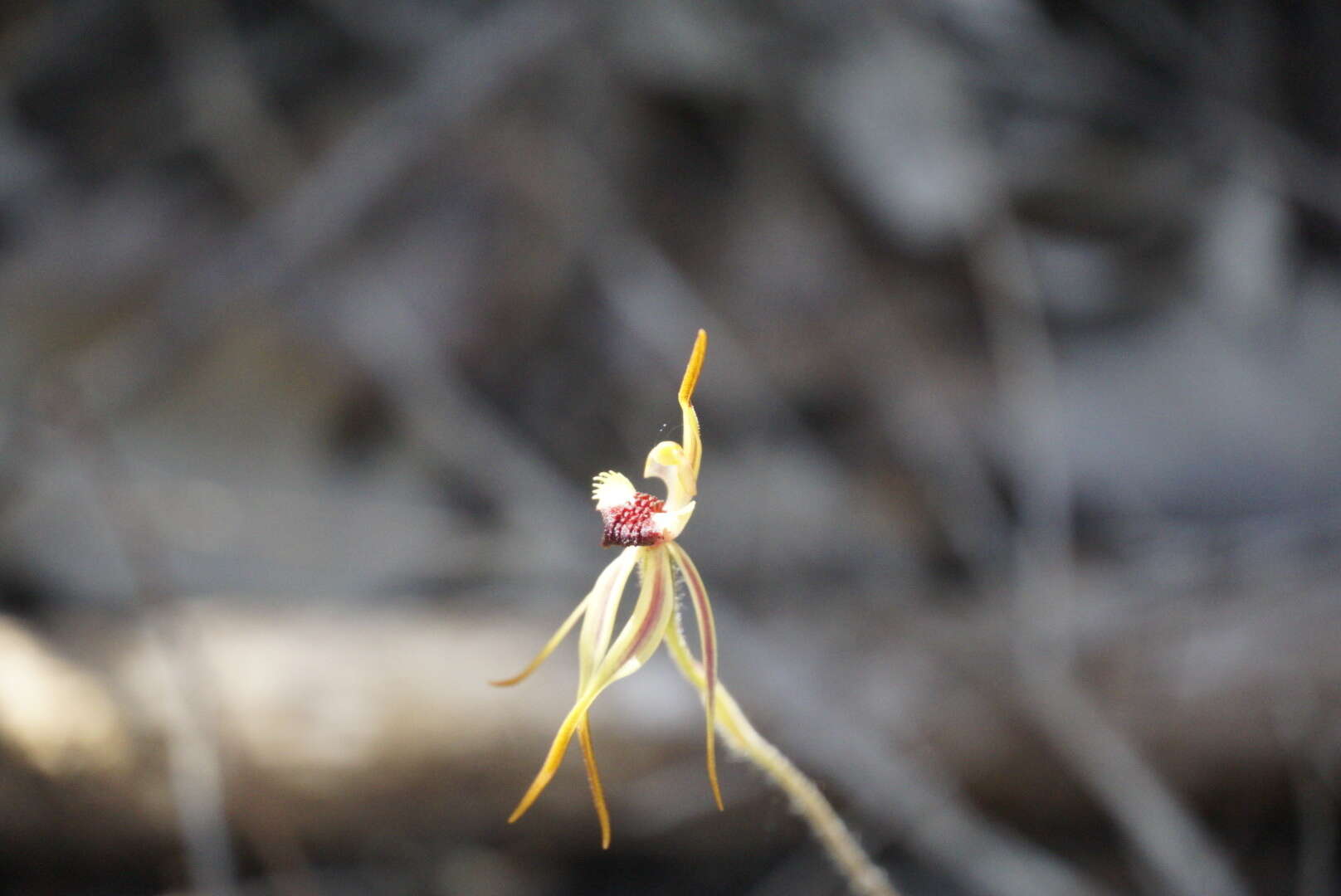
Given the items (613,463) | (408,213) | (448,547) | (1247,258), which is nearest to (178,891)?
(448,547)

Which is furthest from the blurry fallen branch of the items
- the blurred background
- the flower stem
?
the flower stem

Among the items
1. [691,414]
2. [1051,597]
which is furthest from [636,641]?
[1051,597]

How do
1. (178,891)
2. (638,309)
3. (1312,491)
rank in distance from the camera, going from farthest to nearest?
1. (638,309)
2. (1312,491)
3. (178,891)

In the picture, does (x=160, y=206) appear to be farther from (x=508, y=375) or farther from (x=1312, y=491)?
(x=1312, y=491)

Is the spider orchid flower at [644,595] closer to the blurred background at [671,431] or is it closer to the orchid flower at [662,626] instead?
the orchid flower at [662,626]

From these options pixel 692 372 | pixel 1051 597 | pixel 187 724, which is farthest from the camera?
pixel 1051 597

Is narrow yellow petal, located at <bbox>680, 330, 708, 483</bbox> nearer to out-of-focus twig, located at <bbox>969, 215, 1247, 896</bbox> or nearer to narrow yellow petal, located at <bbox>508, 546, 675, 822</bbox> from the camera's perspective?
narrow yellow petal, located at <bbox>508, 546, 675, 822</bbox>

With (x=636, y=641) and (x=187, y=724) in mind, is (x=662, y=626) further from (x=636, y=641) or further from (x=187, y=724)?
(x=187, y=724)
